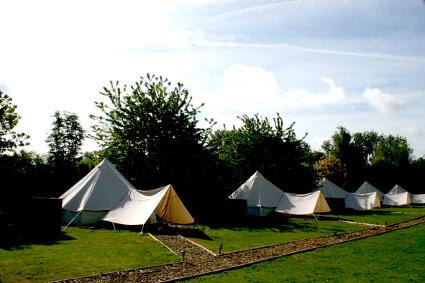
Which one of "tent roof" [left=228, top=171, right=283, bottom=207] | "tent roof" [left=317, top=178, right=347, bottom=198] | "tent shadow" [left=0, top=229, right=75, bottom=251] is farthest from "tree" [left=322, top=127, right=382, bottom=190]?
"tent shadow" [left=0, top=229, right=75, bottom=251]

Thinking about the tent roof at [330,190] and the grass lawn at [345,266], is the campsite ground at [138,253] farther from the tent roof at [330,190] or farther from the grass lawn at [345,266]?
the tent roof at [330,190]

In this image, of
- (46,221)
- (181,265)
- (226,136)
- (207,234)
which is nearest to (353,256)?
(181,265)

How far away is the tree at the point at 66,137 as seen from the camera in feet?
192

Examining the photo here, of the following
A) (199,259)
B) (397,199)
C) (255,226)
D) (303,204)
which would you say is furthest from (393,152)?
(199,259)

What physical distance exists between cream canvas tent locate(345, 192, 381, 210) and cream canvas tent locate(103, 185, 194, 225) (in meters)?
23.6

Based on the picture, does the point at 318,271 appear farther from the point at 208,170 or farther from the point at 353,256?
the point at 208,170

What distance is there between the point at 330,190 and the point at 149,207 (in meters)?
26.7

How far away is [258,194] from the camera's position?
3072cm

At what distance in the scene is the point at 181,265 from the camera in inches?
477

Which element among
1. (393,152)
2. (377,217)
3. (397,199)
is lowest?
(377,217)

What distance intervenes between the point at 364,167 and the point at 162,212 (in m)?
53.3

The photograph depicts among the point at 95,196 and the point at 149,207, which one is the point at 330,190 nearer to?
the point at 149,207

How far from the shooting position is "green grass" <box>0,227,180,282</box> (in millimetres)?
10539

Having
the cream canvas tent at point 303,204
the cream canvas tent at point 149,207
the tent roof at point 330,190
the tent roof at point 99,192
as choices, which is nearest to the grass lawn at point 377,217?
the cream canvas tent at point 303,204
